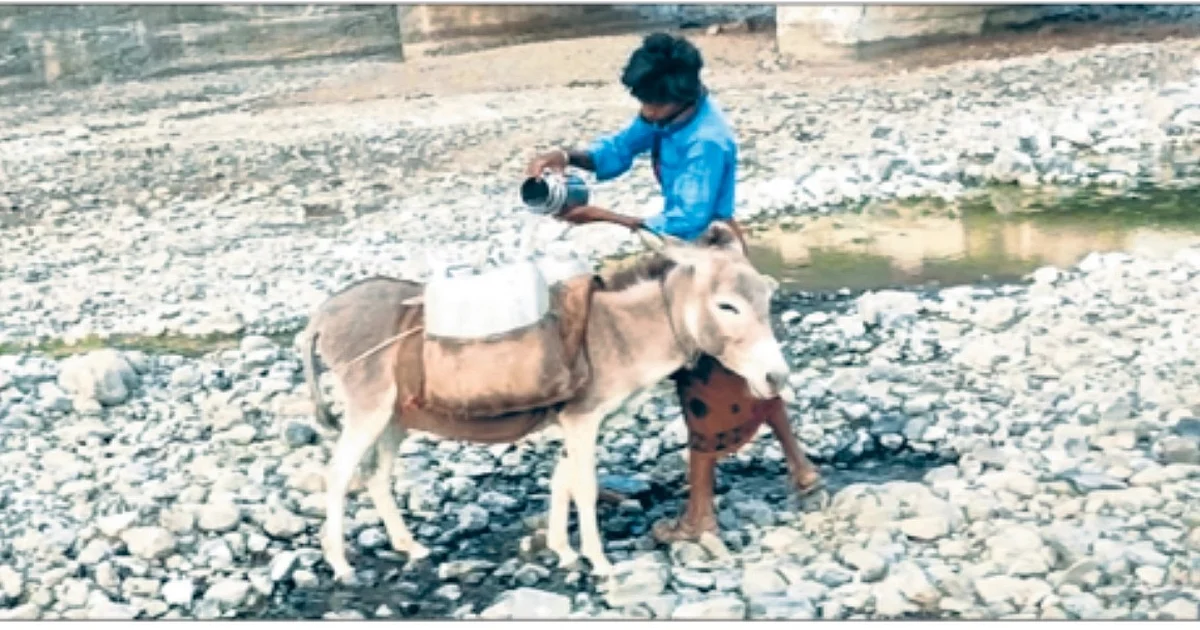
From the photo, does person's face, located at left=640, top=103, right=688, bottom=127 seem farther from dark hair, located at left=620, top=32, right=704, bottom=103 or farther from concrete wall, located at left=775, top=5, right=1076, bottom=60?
concrete wall, located at left=775, top=5, right=1076, bottom=60

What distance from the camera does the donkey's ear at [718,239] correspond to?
5602 millimetres

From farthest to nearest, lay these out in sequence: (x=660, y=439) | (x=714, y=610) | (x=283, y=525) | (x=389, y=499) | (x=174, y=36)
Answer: (x=174, y=36) → (x=660, y=439) → (x=283, y=525) → (x=389, y=499) → (x=714, y=610)

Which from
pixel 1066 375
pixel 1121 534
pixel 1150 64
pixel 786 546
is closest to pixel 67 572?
pixel 786 546

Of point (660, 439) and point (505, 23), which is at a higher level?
point (505, 23)

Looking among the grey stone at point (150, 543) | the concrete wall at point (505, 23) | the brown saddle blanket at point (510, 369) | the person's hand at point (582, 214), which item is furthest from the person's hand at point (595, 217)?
the concrete wall at point (505, 23)

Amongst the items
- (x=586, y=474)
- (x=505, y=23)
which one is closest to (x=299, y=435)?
(x=586, y=474)

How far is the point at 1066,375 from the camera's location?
7730 millimetres

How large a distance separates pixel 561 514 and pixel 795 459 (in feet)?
3.24

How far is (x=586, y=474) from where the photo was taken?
5.75 metres

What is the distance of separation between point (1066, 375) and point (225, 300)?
623 cm

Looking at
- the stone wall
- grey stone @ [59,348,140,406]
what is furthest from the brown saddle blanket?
the stone wall

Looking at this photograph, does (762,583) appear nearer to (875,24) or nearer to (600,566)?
(600,566)

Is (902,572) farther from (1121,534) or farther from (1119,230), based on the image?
(1119,230)

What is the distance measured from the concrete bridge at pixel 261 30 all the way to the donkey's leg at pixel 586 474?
2007 cm
